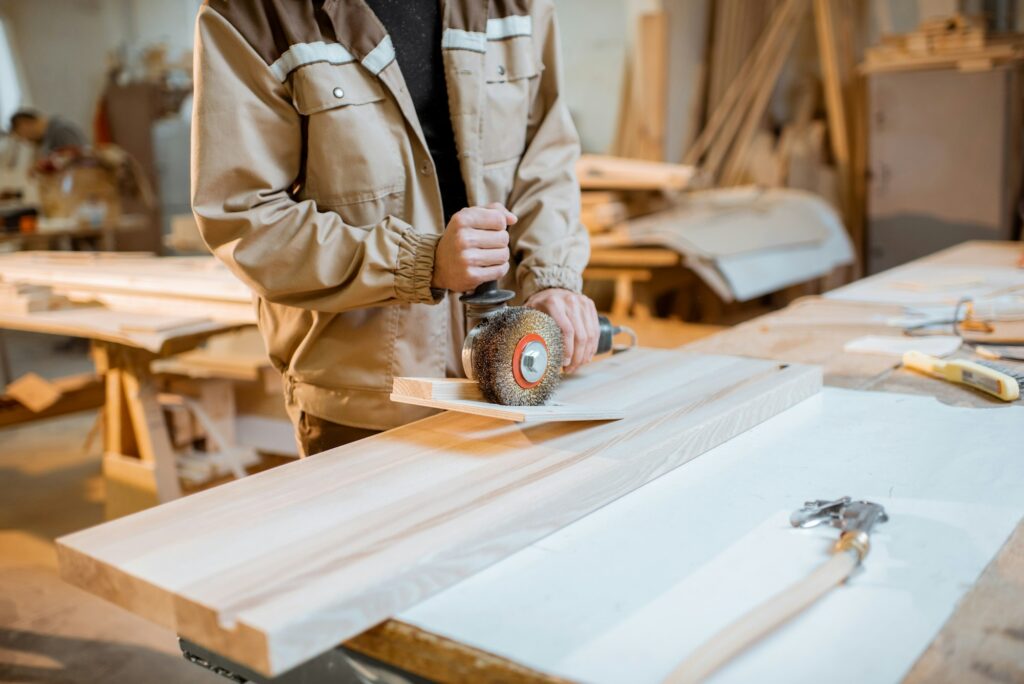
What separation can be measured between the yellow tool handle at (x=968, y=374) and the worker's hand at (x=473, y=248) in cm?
89

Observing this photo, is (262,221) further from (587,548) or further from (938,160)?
(938,160)

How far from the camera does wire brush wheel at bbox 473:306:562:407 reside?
4.39ft

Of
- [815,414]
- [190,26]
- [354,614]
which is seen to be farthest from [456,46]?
[190,26]

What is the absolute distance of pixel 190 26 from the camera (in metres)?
10.4

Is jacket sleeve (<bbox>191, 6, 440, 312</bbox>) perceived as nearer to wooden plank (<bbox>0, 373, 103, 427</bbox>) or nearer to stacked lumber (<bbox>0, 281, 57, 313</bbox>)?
stacked lumber (<bbox>0, 281, 57, 313</bbox>)

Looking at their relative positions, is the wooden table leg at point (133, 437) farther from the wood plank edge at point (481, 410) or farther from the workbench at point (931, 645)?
the workbench at point (931, 645)

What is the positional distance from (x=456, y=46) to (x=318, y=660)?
44.7 inches

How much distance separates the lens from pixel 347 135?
5.29ft

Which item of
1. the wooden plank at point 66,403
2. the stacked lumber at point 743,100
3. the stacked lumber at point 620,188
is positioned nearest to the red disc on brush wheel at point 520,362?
the wooden plank at point 66,403

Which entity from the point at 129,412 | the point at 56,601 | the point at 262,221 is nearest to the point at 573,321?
the point at 262,221

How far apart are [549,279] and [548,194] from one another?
0.21 meters

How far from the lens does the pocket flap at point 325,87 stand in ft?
5.13

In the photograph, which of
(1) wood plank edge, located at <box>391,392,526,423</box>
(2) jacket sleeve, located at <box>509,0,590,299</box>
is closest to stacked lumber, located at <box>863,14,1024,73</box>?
(2) jacket sleeve, located at <box>509,0,590,299</box>

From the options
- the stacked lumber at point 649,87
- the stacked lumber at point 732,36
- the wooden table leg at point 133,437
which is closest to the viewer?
the wooden table leg at point 133,437
